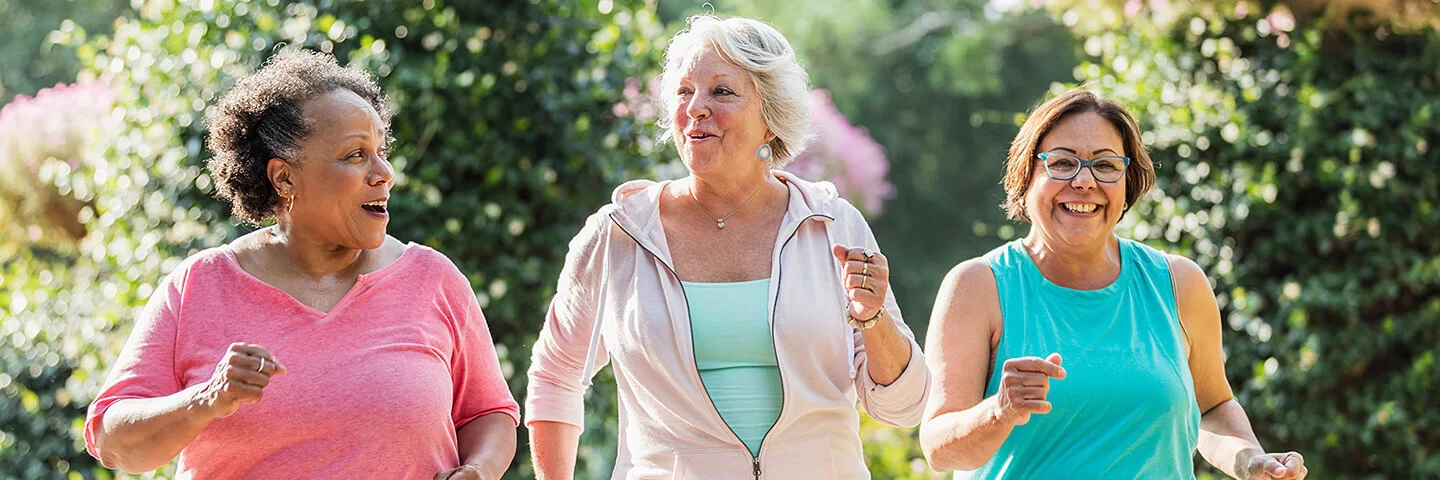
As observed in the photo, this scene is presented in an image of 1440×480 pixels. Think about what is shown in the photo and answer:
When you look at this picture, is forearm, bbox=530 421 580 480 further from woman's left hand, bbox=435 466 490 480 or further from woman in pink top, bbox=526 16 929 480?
woman's left hand, bbox=435 466 490 480

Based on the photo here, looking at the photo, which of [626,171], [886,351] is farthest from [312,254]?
[626,171]

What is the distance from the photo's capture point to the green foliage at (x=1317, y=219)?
4.80 metres

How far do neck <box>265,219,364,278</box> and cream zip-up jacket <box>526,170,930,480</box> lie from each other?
49 cm

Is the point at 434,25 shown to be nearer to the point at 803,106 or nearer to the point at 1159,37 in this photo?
the point at 803,106

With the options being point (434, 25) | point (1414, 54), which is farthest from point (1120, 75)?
point (434, 25)

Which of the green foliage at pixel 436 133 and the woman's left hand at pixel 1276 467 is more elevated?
the green foliage at pixel 436 133

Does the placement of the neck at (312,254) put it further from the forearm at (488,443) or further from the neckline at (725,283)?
the neckline at (725,283)

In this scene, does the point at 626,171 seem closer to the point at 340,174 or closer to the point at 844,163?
the point at 340,174

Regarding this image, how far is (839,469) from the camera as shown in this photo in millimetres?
2846

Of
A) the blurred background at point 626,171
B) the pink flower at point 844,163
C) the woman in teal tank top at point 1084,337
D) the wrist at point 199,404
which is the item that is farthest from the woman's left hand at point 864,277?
the pink flower at point 844,163

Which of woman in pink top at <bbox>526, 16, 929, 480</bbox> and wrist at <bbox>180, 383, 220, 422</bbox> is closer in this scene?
wrist at <bbox>180, 383, 220, 422</bbox>

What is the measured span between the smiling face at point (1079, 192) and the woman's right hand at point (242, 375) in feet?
5.16

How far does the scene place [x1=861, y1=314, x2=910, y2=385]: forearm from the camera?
273 cm

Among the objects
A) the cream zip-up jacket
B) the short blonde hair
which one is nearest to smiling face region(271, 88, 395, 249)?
the cream zip-up jacket
